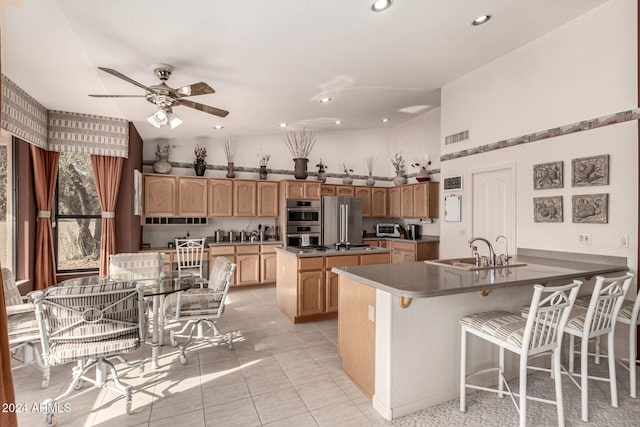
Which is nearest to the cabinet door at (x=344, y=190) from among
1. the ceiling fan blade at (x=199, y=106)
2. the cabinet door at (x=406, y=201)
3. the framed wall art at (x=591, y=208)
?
the cabinet door at (x=406, y=201)

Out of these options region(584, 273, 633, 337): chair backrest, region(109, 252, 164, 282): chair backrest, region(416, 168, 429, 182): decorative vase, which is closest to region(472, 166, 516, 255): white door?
region(584, 273, 633, 337): chair backrest

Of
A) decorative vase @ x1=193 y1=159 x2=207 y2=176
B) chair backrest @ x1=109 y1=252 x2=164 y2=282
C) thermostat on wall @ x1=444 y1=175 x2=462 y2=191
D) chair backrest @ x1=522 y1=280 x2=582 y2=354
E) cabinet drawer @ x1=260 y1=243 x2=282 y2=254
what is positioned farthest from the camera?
cabinet drawer @ x1=260 y1=243 x2=282 y2=254

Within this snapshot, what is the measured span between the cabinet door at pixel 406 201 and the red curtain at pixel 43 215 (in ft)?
19.1

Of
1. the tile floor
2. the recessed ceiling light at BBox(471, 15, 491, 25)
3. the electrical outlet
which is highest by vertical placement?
the recessed ceiling light at BBox(471, 15, 491, 25)

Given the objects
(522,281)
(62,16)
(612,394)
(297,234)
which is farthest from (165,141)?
(612,394)

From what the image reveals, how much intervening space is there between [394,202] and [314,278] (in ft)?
12.3

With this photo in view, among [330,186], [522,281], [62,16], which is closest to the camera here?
[522,281]

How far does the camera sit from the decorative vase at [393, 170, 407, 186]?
7070 mm

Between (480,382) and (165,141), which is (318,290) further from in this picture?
(165,141)

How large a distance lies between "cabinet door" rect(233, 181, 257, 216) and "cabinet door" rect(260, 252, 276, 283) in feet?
2.83

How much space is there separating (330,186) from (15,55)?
495 cm

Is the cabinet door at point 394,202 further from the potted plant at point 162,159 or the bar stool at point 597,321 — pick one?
the bar stool at point 597,321

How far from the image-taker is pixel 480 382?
2539 mm

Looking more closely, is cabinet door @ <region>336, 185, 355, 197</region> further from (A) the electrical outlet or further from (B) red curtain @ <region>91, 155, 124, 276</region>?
(A) the electrical outlet
